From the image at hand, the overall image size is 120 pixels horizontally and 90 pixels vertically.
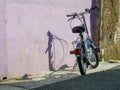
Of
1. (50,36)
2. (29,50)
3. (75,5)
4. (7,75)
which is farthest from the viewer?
(75,5)

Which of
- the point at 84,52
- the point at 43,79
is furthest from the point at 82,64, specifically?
the point at 43,79

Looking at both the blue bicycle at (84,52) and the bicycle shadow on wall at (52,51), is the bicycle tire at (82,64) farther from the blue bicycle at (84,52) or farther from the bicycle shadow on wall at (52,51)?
the bicycle shadow on wall at (52,51)

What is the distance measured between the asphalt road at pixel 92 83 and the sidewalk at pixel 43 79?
35cm

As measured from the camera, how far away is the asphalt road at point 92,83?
807 centimetres

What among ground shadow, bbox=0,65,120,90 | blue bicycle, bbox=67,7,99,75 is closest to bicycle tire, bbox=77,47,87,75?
blue bicycle, bbox=67,7,99,75

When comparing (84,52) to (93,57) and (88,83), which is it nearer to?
(93,57)

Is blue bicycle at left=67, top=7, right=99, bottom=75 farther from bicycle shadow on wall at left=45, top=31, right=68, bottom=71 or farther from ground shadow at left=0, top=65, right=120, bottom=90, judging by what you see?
bicycle shadow on wall at left=45, top=31, right=68, bottom=71

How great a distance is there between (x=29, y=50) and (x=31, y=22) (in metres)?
0.66

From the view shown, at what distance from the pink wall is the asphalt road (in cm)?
127

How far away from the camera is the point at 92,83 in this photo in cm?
849

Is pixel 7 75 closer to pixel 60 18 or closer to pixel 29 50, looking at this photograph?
pixel 29 50

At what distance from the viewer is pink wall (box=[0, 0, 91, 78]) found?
936 cm

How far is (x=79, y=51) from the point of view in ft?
30.9

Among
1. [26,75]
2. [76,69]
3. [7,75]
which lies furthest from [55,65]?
[7,75]
